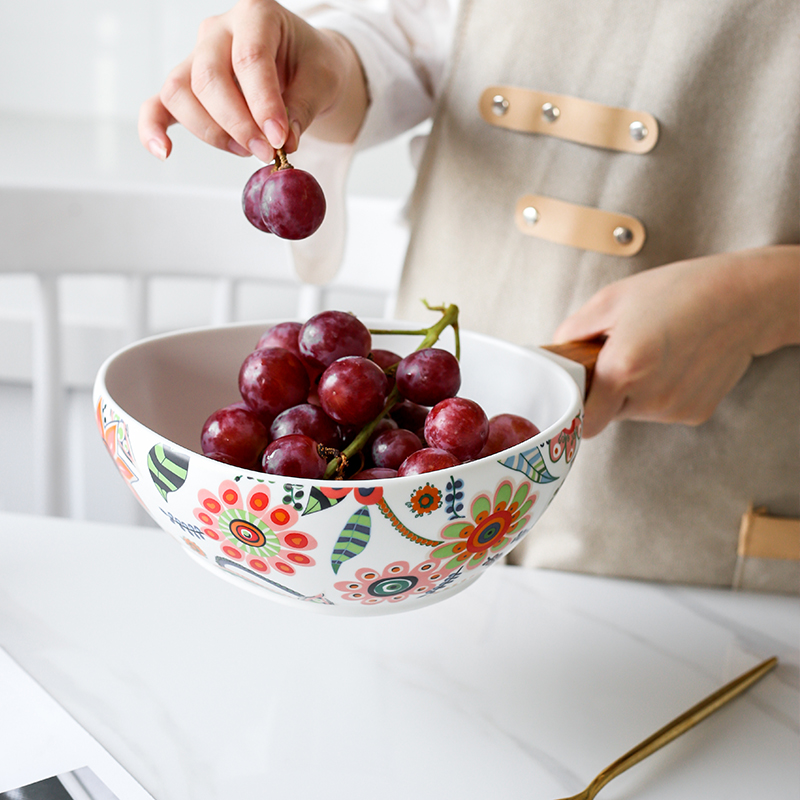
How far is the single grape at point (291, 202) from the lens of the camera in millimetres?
361

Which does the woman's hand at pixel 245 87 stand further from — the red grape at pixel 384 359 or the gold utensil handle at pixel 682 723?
the gold utensil handle at pixel 682 723

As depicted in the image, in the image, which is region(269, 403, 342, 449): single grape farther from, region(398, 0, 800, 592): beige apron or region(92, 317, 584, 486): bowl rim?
region(398, 0, 800, 592): beige apron

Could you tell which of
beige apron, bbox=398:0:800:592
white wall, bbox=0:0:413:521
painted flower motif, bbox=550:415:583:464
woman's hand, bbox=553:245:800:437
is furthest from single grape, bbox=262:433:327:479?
white wall, bbox=0:0:413:521

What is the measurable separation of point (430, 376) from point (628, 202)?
11.0 inches

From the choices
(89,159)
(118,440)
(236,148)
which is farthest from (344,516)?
(89,159)

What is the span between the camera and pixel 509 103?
607 millimetres

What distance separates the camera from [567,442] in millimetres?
373

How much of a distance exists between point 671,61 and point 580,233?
0.42 feet

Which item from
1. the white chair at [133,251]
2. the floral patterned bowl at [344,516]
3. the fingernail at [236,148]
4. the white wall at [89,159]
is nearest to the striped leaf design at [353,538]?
the floral patterned bowl at [344,516]

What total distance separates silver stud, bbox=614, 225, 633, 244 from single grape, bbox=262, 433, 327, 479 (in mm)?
339

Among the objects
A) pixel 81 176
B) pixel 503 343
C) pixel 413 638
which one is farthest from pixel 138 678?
pixel 81 176

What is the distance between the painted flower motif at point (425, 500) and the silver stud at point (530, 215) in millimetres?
349

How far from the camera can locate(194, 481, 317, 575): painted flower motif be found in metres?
0.32

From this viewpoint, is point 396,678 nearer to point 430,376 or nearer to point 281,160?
point 430,376
